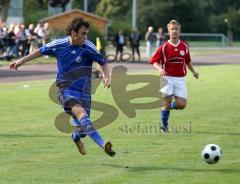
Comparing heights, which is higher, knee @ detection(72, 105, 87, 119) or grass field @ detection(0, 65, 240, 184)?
knee @ detection(72, 105, 87, 119)

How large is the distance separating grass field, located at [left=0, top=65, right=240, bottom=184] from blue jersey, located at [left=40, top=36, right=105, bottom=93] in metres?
1.11

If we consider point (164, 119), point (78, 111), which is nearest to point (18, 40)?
point (164, 119)

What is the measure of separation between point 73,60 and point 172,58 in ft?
12.4

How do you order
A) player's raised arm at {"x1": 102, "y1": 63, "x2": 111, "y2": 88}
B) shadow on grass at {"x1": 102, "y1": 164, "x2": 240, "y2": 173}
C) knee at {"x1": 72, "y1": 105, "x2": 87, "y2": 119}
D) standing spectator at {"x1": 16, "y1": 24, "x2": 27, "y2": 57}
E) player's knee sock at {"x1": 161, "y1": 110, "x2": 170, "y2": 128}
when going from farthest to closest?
standing spectator at {"x1": 16, "y1": 24, "x2": 27, "y2": 57}
player's knee sock at {"x1": 161, "y1": 110, "x2": 170, "y2": 128}
player's raised arm at {"x1": 102, "y1": 63, "x2": 111, "y2": 88}
knee at {"x1": 72, "y1": 105, "x2": 87, "y2": 119}
shadow on grass at {"x1": 102, "y1": 164, "x2": 240, "y2": 173}

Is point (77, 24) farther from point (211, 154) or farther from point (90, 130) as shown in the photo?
point (211, 154)

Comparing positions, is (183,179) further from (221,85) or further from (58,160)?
(221,85)

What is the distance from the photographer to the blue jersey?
33.9 ft

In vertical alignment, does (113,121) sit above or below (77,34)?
below

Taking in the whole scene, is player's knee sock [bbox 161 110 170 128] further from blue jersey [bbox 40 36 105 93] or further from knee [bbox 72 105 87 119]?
knee [bbox 72 105 87 119]

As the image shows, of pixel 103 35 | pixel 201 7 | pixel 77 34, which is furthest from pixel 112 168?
pixel 201 7

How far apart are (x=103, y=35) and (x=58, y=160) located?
35552 millimetres

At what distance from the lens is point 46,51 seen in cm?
1049

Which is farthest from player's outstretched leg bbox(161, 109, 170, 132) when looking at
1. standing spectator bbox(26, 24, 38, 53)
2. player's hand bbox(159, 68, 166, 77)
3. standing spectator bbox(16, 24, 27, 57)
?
standing spectator bbox(26, 24, 38, 53)

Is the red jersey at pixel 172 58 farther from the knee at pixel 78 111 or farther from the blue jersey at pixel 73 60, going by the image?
the knee at pixel 78 111
